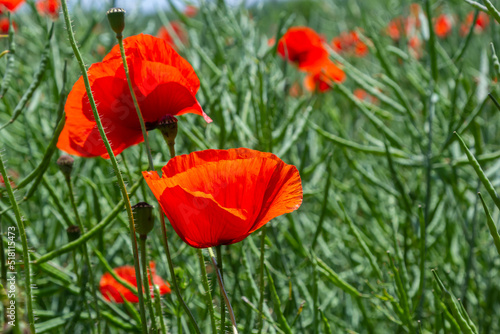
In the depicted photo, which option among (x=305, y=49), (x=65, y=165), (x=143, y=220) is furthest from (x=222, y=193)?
(x=305, y=49)

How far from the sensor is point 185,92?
0.49 m

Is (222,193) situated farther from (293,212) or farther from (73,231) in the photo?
(293,212)

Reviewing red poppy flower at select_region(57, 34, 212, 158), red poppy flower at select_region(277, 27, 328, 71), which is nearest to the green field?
red poppy flower at select_region(57, 34, 212, 158)

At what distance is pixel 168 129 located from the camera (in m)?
0.47

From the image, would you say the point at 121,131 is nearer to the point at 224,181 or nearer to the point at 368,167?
the point at 224,181

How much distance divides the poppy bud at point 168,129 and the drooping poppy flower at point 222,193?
4 cm

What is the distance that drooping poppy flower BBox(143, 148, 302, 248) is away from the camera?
40 centimetres

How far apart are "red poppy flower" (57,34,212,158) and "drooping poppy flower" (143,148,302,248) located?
0.08 m

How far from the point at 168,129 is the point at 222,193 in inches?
3.2

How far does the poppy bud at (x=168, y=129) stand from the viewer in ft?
1.52

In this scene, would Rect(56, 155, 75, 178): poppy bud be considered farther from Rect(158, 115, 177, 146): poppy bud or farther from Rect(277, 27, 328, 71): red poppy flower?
Rect(277, 27, 328, 71): red poppy flower

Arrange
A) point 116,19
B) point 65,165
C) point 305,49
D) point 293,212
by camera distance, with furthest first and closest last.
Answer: point 305,49
point 293,212
point 65,165
point 116,19

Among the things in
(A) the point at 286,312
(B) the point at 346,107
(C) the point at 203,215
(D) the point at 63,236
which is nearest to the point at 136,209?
(C) the point at 203,215

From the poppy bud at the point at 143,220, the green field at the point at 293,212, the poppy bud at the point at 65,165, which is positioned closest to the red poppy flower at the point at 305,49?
the green field at the point at 293,212
